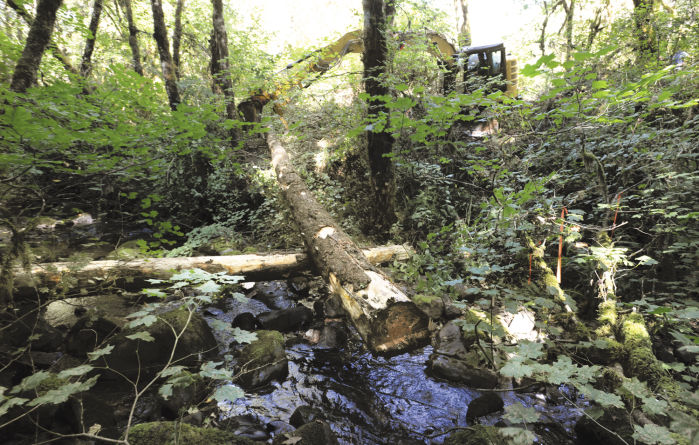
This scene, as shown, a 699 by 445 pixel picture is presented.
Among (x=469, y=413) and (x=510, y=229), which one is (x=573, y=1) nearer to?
(x=510, y=229)

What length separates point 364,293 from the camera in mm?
2895

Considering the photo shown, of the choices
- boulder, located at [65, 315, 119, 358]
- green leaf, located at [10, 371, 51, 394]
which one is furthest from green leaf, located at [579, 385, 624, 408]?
boulder, located at [65, 315, 119, 358]

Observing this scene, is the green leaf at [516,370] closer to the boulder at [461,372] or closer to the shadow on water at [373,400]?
the shadow on water at [373,400]

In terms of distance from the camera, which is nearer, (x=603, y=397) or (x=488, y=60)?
(x=603, y=397)

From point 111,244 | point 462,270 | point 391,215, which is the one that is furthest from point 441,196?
point 111,244

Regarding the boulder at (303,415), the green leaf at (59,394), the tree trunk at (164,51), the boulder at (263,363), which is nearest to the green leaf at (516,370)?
the boulder at (303,415)

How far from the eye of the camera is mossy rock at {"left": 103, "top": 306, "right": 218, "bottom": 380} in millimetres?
2859

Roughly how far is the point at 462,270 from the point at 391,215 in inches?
70.0

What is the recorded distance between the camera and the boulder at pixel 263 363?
288 cm

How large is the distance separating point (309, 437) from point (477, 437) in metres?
1.17

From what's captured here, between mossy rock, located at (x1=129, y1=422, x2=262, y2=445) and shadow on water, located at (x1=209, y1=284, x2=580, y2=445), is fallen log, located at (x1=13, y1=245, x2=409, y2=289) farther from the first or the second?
mossy rock, located at (x1=129, y1=422, x2=262, y2=445)

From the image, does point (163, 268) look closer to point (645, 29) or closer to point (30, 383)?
point (30, 383)

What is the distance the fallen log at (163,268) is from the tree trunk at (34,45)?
79.7 inches

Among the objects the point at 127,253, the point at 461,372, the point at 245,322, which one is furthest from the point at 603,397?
the point at 127,253
